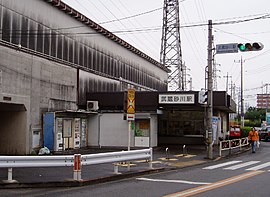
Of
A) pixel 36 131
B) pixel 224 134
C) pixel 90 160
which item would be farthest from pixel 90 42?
pixel 90 160

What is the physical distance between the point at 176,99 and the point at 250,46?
9.74 meters

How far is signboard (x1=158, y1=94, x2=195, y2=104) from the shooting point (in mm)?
27203

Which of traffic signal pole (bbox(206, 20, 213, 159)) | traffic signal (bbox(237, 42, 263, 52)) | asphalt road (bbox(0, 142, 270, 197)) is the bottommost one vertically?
asphalt road (bbox(0, 142, 270, 197))

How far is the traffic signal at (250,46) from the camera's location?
1800cm

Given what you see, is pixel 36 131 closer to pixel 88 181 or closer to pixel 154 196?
pixel 88 181

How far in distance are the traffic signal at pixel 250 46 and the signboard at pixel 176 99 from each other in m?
8.88

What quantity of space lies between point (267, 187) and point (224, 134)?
26688 millimetres

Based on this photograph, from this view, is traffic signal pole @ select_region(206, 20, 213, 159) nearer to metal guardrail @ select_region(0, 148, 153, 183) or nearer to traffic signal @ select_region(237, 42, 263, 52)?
traffic signal @ select_region(237, 42, 263, 52)

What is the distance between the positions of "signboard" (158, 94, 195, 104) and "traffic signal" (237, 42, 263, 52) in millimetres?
8877

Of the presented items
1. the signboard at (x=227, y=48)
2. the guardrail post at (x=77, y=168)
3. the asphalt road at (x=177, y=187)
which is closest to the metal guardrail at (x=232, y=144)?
the signboard at (x=227, y=48)

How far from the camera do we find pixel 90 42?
31.8 m

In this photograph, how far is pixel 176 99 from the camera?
2733cm

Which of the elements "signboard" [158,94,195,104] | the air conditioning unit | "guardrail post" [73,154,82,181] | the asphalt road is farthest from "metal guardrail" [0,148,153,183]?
"signboard" [158,94,195,104]

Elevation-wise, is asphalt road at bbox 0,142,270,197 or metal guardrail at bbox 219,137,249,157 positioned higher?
metal guardrail at bbox 219,137,249,157
